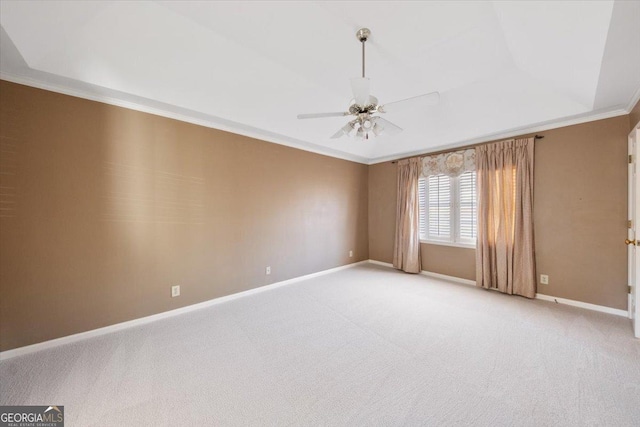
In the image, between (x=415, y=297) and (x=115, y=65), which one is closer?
(x=115, y=65)

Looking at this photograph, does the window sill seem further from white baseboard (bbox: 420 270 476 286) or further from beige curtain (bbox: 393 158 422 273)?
white baseboard (bbox: 420 270 476 286)

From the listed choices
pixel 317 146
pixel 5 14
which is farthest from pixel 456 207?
pixel 5 14

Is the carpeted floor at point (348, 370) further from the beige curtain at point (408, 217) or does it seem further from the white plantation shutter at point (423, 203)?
the white plantation shutter at point (423, 203)

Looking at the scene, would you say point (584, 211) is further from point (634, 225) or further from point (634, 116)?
point (634, 116)

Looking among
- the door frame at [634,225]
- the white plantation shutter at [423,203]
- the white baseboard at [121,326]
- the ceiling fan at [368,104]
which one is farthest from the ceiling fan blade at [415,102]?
the white baseboard at [121,326]

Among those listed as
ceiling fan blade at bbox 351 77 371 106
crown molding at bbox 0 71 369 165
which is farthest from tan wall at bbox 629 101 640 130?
crown molding at bbox 0 71 369 165

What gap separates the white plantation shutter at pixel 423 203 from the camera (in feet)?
15.5

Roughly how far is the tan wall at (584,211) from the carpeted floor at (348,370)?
413mm

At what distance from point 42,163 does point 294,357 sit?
3.00 meters

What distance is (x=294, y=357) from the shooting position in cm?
210

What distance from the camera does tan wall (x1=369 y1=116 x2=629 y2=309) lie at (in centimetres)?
286

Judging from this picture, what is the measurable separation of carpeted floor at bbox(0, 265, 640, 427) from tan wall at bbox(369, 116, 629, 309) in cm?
41

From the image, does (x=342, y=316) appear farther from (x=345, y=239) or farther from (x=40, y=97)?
(x=40, y=97)

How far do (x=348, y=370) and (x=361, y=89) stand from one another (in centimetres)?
231
